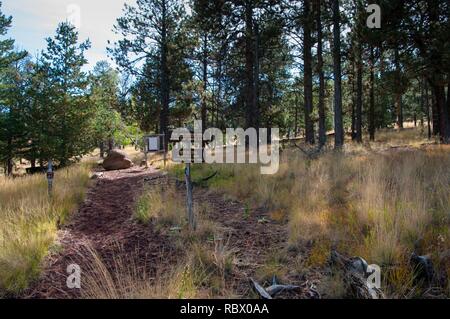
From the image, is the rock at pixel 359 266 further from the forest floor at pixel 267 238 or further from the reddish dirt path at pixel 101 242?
the reddish dirt path at pixel 101 242

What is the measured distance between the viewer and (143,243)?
176 inches

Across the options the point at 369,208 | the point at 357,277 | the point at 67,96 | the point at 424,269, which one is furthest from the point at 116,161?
the point at 424,269

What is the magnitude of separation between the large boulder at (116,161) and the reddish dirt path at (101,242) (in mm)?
8590

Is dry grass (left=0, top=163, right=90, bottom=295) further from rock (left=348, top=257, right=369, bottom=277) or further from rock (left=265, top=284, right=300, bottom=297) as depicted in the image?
rock (left=348, top=257, right=369, bottom=277)

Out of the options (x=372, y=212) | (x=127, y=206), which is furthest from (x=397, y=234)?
(x=127, y=206)

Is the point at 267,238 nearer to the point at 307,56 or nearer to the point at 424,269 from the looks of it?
the point at 424,269

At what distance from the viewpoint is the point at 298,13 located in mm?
13328

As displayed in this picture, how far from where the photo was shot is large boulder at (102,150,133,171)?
51.9 feet

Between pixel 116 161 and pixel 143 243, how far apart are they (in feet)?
40.5

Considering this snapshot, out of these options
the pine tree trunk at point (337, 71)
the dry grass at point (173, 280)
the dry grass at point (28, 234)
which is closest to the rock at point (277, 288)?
the dry grass at point (173, 280)

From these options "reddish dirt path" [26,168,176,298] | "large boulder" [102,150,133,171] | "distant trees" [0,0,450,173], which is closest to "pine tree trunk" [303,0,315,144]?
"distant trees" [0,0,450,173]

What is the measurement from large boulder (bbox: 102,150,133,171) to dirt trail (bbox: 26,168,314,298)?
29.7ft

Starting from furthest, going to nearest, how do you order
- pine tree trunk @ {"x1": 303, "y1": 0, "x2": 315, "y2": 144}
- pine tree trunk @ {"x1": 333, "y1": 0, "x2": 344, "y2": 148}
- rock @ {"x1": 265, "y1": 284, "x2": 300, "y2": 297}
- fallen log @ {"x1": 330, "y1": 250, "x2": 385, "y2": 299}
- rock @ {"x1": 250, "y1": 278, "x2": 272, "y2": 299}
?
pine tree trunk @ {"x1": 303, "y1": 0, "x2": 315, "y2": 144}
pine tree trunk @ {"x1": 333, "y1": 0, "x2": 344, "y2": 148}
rock @ {"x1": 265, "y1": 284, "x2": 300, "y2": 297}
rock @ {"x1": 250, "y1": 278, "x2": 272, "y2": 299}
fallen log @ {"x1": 330, "y1": 250, "x2": 385, "y2": 299}
